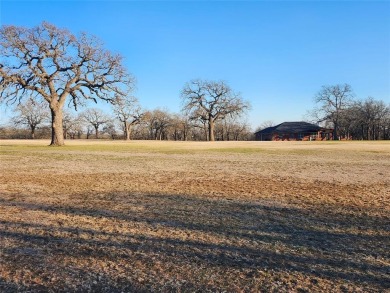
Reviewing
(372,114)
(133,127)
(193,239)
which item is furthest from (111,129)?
(193,239)

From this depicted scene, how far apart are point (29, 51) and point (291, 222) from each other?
2548 cm

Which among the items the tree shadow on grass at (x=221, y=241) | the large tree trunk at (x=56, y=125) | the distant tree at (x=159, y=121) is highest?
the distant tree at (x=159, y=121)

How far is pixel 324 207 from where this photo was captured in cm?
588

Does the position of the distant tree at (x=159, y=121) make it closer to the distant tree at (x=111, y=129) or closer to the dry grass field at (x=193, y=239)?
the distant tree at (x=111, y=129)

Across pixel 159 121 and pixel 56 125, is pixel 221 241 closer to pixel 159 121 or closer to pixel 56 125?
pixel 56 125

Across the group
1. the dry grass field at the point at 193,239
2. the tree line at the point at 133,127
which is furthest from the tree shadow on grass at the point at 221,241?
the tree line at the point at 133,127

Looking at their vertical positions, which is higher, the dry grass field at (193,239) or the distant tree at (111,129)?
the distant tree at (111,129)

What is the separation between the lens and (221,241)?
3.95 metres

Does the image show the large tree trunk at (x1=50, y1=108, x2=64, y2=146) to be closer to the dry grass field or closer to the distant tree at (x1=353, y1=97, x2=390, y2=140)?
the dry grass field

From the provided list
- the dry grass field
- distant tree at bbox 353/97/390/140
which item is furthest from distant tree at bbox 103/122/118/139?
the dry grass field

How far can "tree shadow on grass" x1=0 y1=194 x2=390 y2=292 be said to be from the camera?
3197 millimetres

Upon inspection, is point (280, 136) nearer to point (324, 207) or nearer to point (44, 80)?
point (44, 80)

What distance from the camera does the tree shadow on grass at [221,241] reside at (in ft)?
10.5

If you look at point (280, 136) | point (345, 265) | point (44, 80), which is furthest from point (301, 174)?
point (280, 136)
